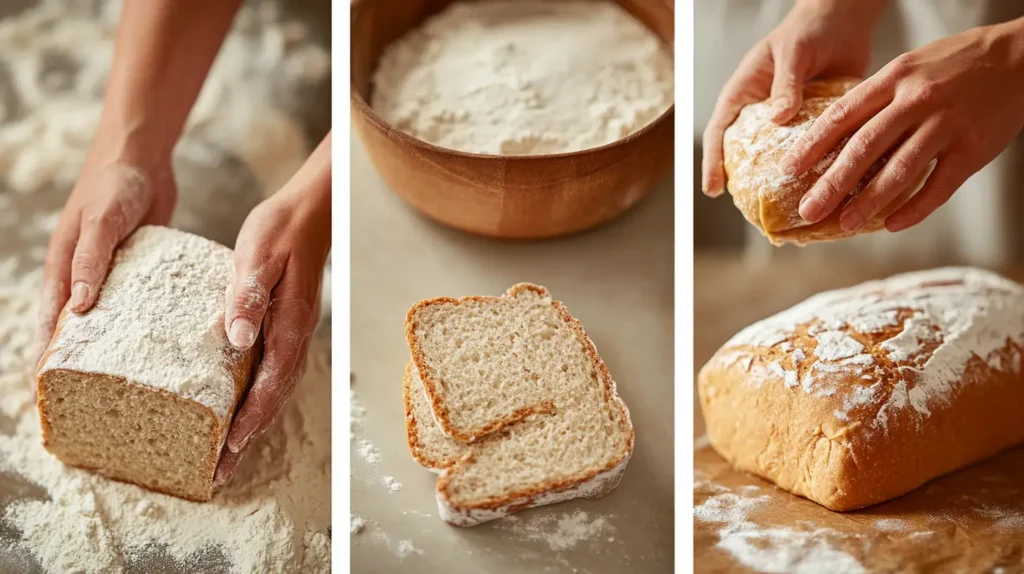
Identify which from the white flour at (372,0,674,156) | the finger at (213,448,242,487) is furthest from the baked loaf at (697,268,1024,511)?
the finger at (213,448,242,487)

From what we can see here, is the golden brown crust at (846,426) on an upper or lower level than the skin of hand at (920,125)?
lower

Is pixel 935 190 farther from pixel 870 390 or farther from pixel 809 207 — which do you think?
pixel 870 390

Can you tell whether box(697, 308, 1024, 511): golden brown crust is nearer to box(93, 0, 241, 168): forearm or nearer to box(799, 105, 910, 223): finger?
box(799, 105, 910, 223): finger

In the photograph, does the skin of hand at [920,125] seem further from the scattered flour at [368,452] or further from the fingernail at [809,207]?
the scattered flour at [368,452]

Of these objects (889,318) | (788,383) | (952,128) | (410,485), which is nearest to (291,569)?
(410,485)

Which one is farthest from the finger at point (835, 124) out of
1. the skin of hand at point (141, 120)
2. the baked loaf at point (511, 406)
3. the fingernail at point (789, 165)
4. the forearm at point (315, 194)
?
the skin of hand at point (141, 120)

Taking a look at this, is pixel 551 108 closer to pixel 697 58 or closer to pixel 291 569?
pixel 697 58
